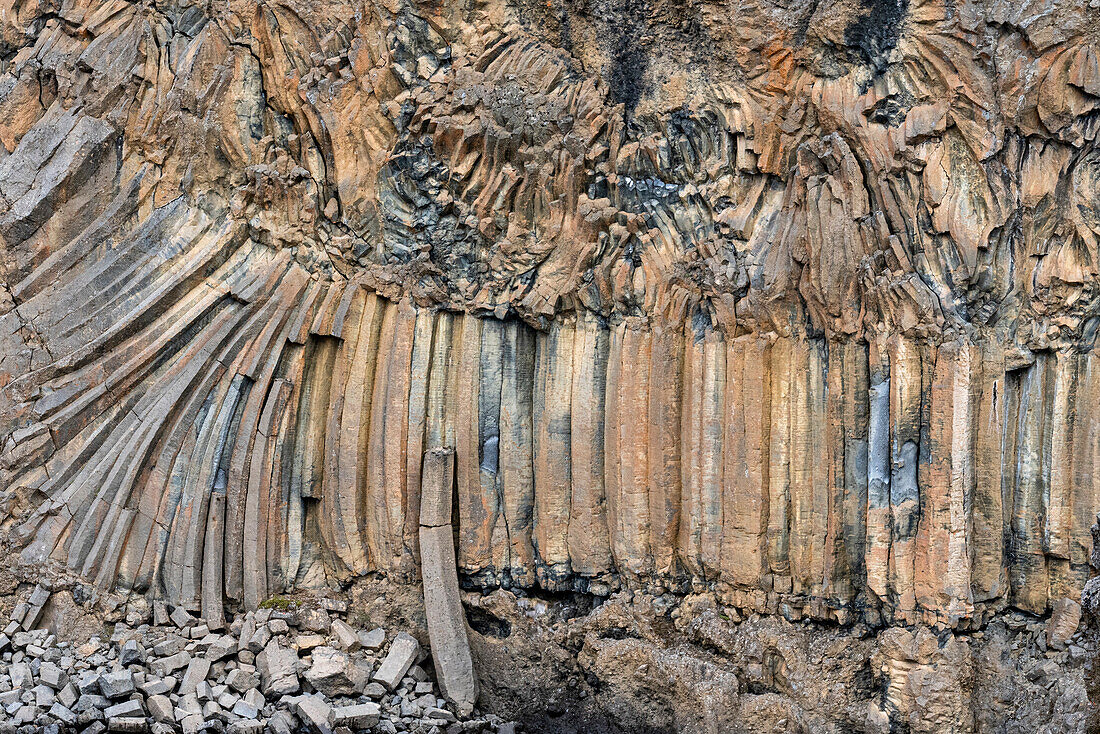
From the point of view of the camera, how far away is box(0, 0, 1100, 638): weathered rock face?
901 centimetres

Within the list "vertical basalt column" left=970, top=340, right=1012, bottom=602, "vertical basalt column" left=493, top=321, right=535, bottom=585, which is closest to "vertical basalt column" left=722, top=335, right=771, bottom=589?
"vertical basalt column" left=970, top=340, right=1012, bottom=602

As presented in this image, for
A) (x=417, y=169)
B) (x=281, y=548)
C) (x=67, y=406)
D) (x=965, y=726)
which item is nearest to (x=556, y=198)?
(x=417, y=169)

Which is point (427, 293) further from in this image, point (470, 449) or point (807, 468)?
point (807, 468)

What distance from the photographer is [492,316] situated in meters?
9.73

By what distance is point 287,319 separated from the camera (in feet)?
32.2

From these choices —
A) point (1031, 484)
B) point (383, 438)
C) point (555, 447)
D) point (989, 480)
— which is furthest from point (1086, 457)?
point (383, 438)

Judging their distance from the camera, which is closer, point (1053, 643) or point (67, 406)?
point (1053, 643)

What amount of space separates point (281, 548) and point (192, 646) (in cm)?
105

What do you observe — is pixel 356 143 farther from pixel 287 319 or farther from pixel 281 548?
pixel 281 548

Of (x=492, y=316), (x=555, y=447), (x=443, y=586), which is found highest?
(x=492, y=316)

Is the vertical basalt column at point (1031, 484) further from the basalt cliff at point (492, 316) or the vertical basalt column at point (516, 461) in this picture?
the vertical basalt column at point (516, 461)

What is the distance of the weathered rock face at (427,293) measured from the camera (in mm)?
9008

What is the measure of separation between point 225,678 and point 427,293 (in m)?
3.53

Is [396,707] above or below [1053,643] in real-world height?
below
